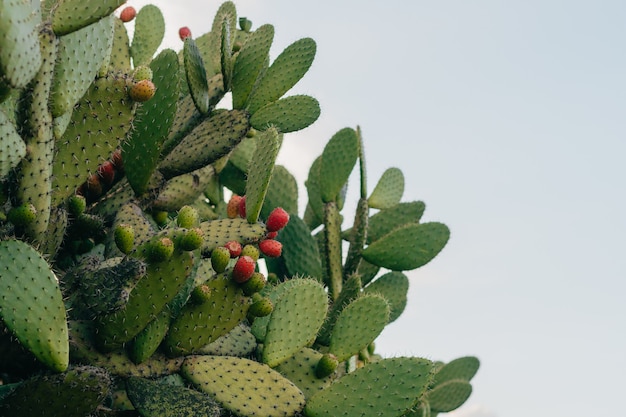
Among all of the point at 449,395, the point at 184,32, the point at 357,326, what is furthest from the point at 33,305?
the point at 449,395

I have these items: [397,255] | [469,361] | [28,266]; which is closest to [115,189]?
[28,266]

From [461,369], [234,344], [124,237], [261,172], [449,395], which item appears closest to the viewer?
[124,237]

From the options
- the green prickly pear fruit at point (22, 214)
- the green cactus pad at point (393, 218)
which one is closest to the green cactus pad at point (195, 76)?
the green prickly pear fruit at point (22, 214)

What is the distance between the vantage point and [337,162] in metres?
3.68

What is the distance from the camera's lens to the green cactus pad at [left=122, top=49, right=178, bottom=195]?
2848 millimetres

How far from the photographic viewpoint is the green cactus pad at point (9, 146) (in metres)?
2.16

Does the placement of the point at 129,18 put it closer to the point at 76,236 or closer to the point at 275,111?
the point at 275,111

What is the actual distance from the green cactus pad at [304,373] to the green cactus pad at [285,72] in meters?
1.01

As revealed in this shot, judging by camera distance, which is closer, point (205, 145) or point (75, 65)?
point (75, 65)

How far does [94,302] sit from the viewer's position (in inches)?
93.3

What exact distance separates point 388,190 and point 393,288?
1.71ft

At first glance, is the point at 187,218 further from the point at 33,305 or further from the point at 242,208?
the point at 33,305

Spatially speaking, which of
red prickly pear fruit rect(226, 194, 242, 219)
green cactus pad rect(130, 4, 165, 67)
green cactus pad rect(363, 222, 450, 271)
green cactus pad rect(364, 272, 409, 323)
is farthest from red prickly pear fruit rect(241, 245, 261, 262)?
green cactus pad rect(130, 4, 165, 67)

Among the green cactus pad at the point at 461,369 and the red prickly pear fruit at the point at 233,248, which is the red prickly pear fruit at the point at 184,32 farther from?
the green cactus pad at the point at 461,369
